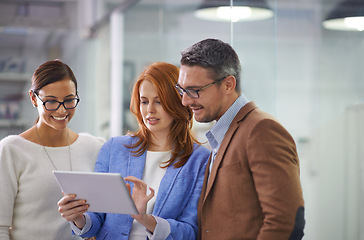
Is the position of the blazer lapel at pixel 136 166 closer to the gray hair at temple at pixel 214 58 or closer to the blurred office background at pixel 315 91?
the gray hair at temple at pixel 214 58

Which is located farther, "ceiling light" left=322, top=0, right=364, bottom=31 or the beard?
"ceiling light" left=322, top=0, right=364, bottom=31

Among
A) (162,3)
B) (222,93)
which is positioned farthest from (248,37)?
(162,3)

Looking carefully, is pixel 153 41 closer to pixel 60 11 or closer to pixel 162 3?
pixel 162 3

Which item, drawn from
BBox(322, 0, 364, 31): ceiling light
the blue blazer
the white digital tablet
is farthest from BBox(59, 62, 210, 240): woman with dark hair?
BBox(322, 0, 364, 31): ceiling light

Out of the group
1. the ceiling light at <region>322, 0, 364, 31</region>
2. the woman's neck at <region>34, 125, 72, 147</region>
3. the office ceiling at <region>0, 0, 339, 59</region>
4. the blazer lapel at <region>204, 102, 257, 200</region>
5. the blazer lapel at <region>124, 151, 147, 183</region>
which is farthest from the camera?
the office ceiling at <region>0, 0, 339, 59</region>

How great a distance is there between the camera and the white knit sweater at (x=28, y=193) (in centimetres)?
186

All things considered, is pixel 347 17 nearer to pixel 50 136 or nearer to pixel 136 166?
pixel 136 166

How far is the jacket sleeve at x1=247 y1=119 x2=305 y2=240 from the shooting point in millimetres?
1451

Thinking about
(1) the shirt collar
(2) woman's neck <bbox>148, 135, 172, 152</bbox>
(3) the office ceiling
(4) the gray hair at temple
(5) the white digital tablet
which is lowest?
(5) the white digital tablet

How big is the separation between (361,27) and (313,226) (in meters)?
0.88

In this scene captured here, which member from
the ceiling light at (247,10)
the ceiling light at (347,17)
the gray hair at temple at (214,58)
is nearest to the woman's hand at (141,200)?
the gray hair at temple at (214,58)

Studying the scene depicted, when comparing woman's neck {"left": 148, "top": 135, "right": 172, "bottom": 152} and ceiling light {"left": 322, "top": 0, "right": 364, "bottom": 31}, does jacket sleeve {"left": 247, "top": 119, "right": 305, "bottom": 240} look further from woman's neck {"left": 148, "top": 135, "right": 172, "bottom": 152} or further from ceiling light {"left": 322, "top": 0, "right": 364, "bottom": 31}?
ceiling light {"left": 322, "top": 0, "right": 364, "bottom": 31}

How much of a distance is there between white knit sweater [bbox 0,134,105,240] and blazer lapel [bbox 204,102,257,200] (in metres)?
0.64

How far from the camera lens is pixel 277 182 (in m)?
1.45
